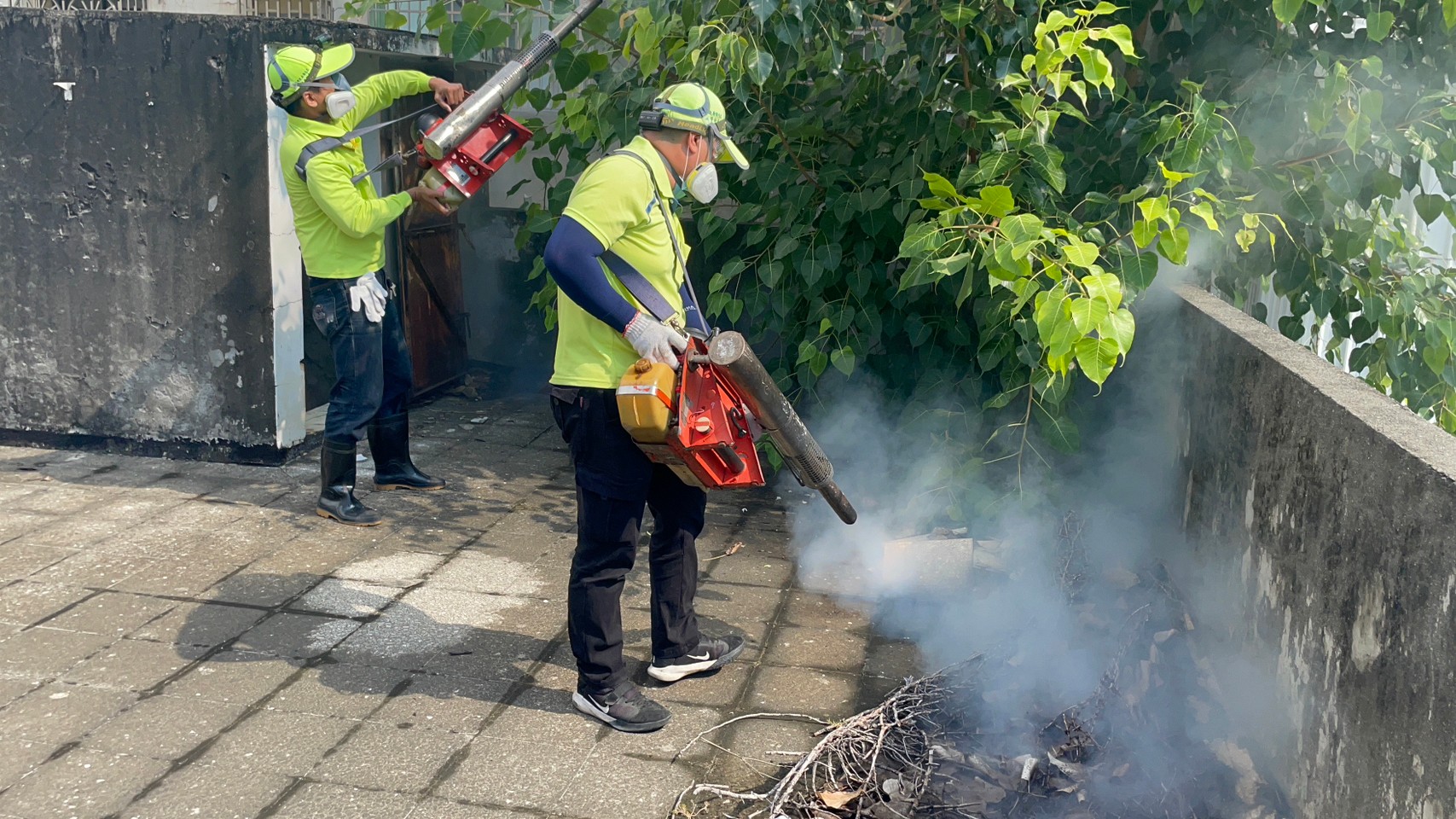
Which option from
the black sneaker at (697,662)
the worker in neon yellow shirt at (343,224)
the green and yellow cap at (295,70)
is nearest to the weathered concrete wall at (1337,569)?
the black sneaker at (697,662)

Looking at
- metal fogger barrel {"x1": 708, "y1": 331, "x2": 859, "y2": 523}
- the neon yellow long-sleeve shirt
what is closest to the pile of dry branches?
metal fogger barrel {"x1": 708, "y1": 331, "x2": 859, "y2": 523}

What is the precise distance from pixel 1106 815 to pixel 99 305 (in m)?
5.65

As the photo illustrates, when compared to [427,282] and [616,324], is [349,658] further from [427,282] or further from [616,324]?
[427,282]

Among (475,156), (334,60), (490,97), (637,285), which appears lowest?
(637,285)

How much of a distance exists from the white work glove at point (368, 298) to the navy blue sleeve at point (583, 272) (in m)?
2.40

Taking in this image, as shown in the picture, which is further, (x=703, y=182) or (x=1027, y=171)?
(x=1027, y=171)

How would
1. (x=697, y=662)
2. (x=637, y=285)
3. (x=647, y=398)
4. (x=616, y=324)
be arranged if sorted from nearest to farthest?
(x=647, y=398) → (x=616, y=324) → (x=637, y=285) → (x=697, y=662)

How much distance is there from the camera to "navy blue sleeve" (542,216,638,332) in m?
3.40

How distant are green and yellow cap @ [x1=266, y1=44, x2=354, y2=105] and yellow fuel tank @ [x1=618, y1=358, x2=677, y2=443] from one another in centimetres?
278

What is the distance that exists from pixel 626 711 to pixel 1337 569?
2080 millimetres

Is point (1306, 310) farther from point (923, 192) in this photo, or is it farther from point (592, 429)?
point (592, 429)

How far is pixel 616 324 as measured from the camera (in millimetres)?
3445

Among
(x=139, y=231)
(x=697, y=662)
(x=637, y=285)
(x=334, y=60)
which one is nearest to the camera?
(x=637, y=285)

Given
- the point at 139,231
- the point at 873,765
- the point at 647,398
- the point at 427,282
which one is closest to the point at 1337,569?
the point at 873,765
